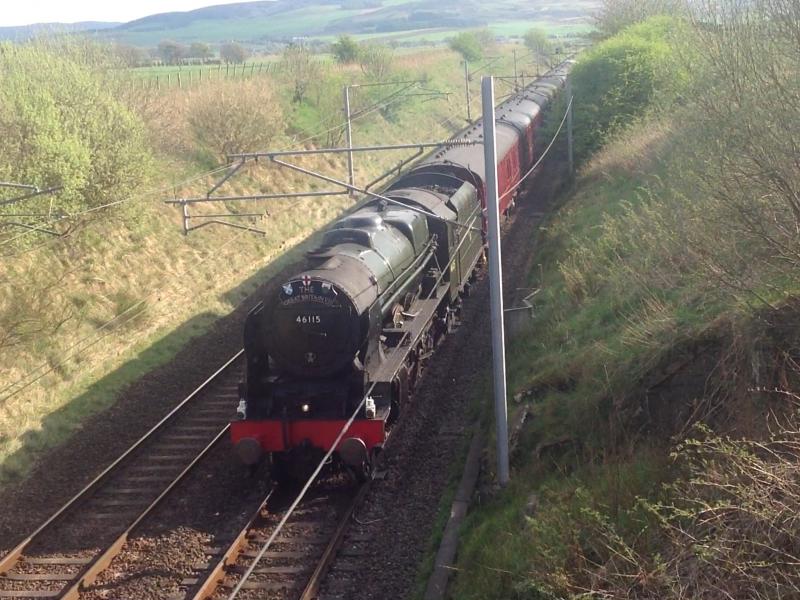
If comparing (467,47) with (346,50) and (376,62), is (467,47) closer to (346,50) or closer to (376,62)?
(346,50)

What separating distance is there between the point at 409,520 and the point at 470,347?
6.79 metres

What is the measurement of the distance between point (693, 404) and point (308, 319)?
5.33 metres

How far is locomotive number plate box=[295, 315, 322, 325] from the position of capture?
12.0 meters

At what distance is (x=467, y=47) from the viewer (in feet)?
251

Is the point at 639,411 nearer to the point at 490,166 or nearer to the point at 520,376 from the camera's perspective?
the point at 490,166

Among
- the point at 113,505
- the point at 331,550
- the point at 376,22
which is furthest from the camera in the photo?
the point at 376,22

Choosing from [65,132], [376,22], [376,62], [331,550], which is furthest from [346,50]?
[376,22]

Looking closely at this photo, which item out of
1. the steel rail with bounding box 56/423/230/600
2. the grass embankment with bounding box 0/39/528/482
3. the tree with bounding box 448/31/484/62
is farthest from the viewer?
the tree with bounding box 448/31/484/62

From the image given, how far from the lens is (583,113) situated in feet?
102

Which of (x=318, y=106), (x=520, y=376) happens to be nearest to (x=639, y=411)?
(x=520, y=376)

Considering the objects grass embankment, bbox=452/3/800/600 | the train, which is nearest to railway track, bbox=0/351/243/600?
the train

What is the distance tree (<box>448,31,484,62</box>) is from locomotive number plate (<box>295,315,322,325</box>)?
66.9m

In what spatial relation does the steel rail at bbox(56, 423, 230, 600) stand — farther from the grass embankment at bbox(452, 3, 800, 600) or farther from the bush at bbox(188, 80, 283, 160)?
the bush at bbox(188, 80, 283, 160)

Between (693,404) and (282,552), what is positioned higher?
(693,404)
